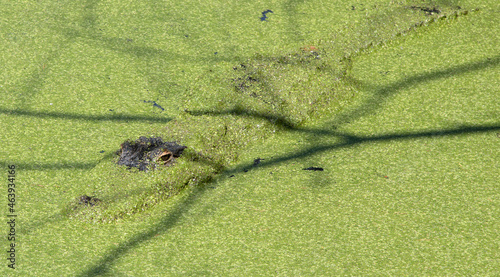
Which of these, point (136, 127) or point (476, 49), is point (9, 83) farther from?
point (476, 49)

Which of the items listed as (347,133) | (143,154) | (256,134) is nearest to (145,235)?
(143,154)

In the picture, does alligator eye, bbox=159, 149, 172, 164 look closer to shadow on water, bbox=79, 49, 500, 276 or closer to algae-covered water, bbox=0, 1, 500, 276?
algae-covered water, bbox=0, 1, 500, 276

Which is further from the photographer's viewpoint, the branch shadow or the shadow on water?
the shadow on water

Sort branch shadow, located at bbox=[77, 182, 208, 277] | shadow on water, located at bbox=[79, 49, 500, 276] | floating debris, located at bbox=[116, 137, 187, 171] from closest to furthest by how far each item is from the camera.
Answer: branch shadow, located at bbox=[77, 182, 208, 277] < shadow on water, located at bbox=[79, 49, 500, 276] < floating debris, located at bbox=[116, 137, 187, 171]

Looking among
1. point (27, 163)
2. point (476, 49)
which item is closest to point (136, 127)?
point (27, 163)

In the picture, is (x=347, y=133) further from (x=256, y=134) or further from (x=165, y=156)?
(x=165, y=156)

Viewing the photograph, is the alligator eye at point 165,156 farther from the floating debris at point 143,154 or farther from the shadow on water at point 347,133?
the shadow on water at point 347,133

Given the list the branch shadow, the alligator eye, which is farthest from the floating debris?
the branch shadow
